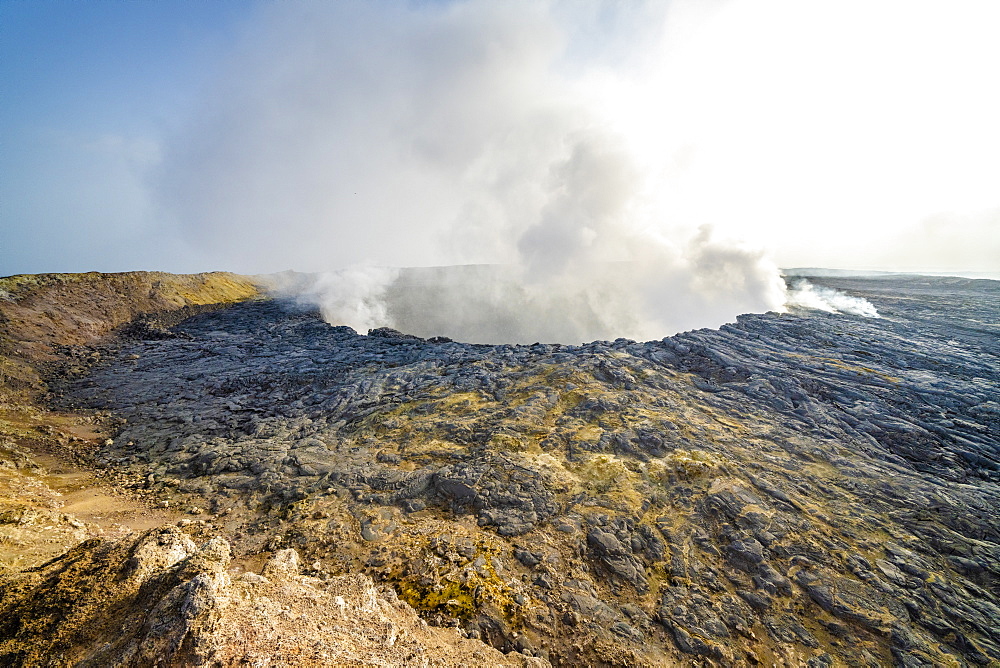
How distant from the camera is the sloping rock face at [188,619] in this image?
5.74m

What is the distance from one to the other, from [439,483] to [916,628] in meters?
14.3

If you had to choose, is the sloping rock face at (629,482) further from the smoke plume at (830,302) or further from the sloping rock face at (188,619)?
the smoke plume at (830,302)

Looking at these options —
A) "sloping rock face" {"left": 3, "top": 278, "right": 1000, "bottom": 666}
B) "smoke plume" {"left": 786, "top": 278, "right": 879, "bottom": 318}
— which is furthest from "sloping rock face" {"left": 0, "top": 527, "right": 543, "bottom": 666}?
"smoke plume" {"left": 786, "top": 278, "right": 879, "bottom": 318}

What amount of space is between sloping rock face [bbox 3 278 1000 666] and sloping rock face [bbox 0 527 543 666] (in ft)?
6.83

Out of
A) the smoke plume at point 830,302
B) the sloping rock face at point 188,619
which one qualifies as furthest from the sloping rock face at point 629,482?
the smoke plume at point 830,302

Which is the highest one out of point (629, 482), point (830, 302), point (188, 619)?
point (830, 302)

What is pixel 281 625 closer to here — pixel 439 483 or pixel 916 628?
pixel 439 483

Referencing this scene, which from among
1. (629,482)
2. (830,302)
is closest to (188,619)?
(629,482)

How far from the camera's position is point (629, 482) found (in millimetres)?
14797

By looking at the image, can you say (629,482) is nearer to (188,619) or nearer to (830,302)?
(188,619)

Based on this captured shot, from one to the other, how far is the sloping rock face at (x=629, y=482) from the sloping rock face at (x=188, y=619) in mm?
2082

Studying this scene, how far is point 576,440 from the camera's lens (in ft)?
58.1

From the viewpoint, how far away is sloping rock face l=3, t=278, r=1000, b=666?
9719 millimetres

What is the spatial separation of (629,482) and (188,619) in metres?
13.6
